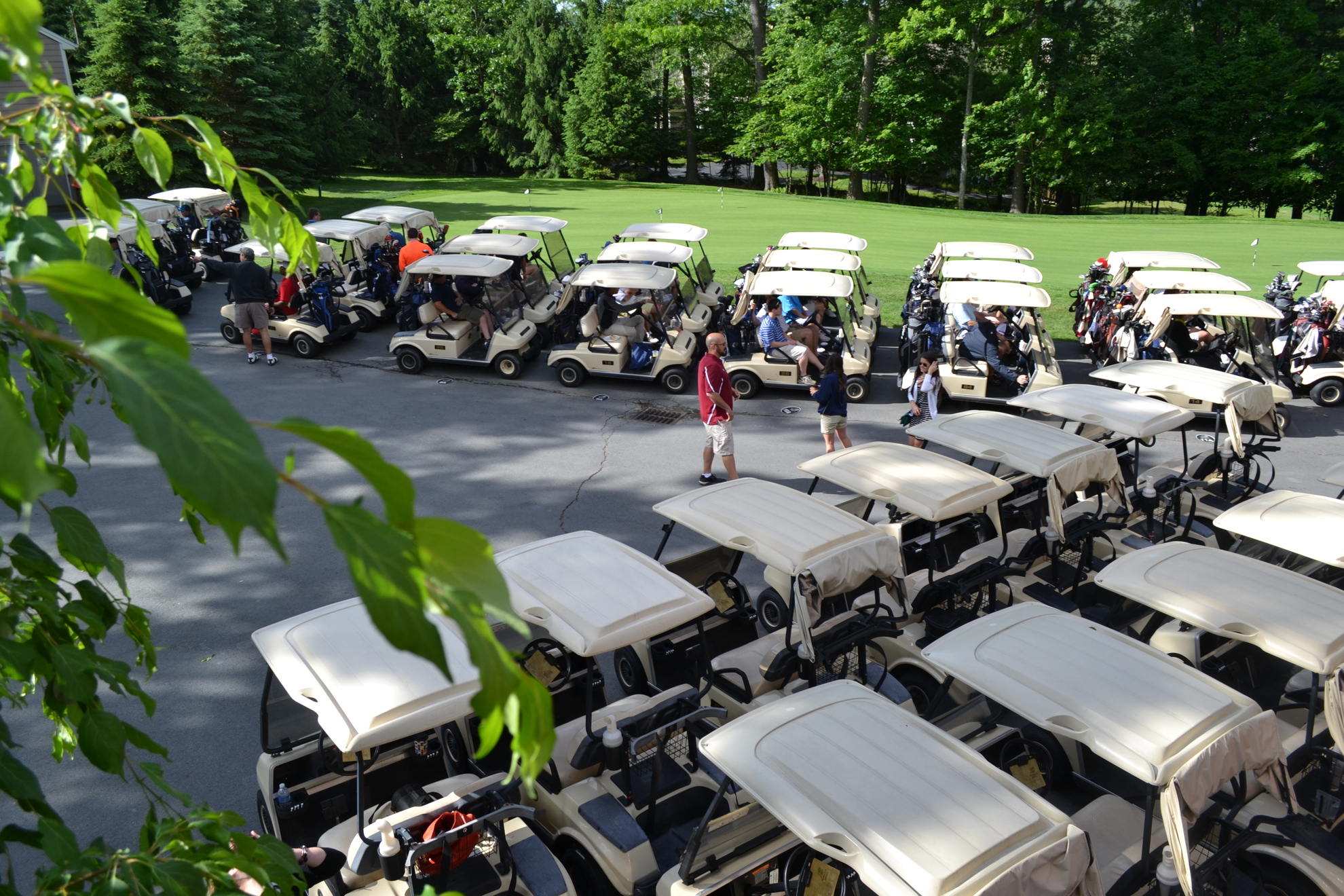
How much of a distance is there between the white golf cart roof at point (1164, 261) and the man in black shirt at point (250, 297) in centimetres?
1491

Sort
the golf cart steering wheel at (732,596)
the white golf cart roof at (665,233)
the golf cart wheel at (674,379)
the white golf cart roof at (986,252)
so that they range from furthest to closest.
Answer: the white golf cart roof at (665,233), the white golf cart roof at (986,252), the golf cart wheel at (674,379), the golf cart steering wheel at (732,596)

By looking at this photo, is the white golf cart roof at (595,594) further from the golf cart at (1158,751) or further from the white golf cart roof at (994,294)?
the white golf cart roof at (994,294)

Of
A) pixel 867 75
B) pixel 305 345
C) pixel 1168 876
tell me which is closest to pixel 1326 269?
pixel 1168 876

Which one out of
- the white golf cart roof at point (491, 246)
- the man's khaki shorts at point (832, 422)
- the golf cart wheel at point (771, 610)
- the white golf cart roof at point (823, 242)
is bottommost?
the golf cart wheel at point (771, 610)

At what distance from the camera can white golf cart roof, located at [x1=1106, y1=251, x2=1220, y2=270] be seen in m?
16.6

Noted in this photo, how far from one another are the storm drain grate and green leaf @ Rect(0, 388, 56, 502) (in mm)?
12247

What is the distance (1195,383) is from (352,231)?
14.9 m

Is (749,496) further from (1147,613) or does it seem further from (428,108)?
(428,108)

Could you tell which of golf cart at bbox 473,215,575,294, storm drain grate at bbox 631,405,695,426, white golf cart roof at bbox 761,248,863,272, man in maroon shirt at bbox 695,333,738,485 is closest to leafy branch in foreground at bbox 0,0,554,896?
man in maroon shirt at bbox 695,333,738,485

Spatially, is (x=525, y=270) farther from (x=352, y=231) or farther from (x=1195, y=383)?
(x=1195, y=383)

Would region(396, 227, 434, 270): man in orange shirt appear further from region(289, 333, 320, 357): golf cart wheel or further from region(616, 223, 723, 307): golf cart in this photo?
region(616, 223, 723, 307): golf cart

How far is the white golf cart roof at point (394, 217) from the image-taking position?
1981 centimetres

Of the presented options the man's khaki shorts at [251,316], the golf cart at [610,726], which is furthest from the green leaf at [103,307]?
the man's khaki shorts at [251,316]

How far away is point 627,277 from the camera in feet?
45.5
